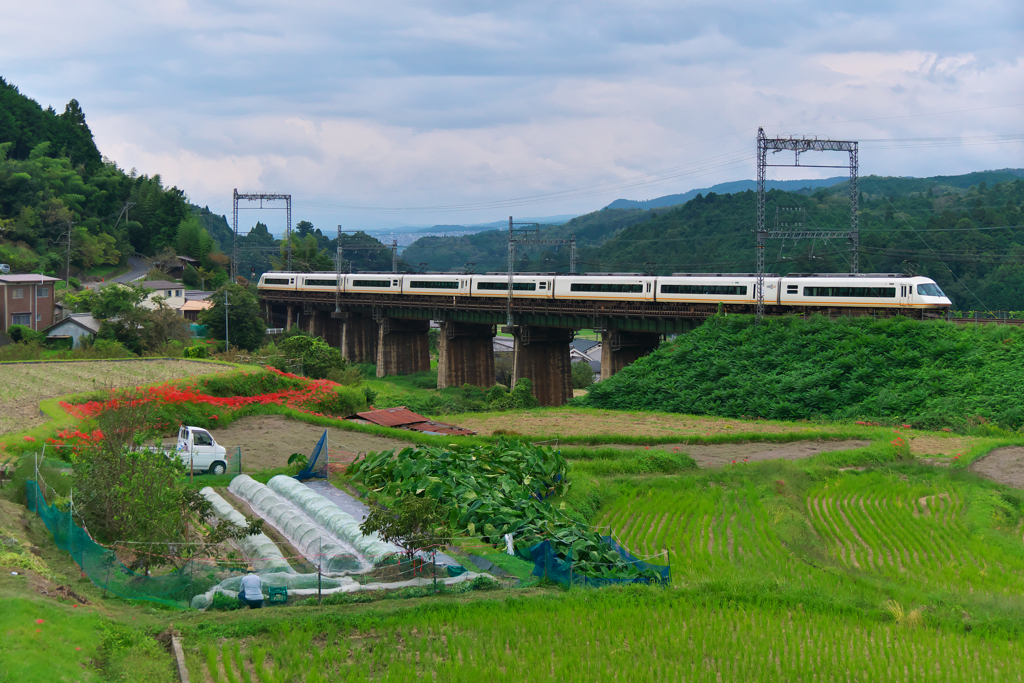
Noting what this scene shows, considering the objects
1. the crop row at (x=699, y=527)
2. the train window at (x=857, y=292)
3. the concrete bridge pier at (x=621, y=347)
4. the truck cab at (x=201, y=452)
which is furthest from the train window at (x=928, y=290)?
the truck cab at (x=201, y=452)

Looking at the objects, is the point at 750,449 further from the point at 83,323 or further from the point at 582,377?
the point at 582,377

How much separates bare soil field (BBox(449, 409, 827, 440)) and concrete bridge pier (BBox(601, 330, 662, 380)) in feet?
36.2

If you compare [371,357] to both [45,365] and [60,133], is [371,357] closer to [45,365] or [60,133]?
[45,365]

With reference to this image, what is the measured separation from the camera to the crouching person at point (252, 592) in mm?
12805

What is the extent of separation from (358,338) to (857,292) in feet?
156

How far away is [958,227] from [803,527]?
71094 millimetres

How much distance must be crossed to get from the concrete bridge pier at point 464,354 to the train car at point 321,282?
Result: 14.7 metres

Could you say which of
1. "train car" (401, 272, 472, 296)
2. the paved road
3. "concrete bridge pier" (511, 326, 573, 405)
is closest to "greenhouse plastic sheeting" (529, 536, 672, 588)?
"concrete bridge pier" (511, 326, 573, 405)

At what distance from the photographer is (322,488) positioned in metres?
20.9

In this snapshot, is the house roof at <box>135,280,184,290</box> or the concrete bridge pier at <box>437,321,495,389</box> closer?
the concrete bridge pier at <box>437,321,495,389</box>

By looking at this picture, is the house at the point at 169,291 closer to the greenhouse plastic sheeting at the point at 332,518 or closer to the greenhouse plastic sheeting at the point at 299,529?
the greenhouse plastic sheeting at the point at 299,529

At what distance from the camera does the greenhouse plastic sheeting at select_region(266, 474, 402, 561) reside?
594 inches

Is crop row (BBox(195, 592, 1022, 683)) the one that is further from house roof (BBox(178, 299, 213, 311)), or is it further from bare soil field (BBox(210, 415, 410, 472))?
house roof (BBox(178, 299, 213, 311))

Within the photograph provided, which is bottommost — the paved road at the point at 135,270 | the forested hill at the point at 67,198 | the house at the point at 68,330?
the house at the point at 68,330
